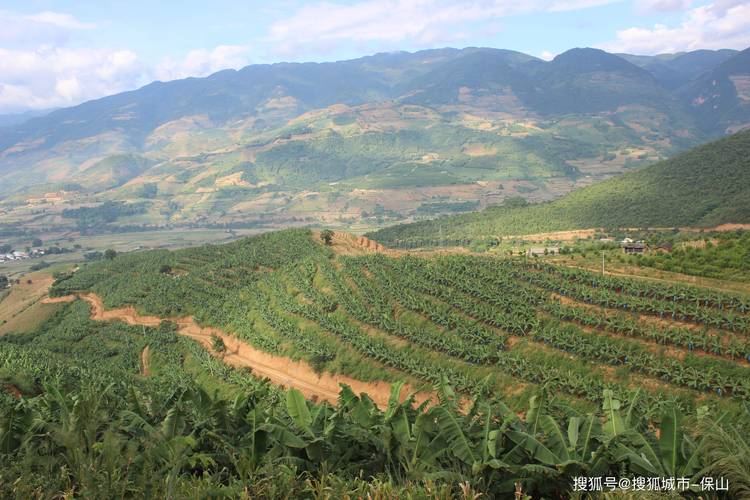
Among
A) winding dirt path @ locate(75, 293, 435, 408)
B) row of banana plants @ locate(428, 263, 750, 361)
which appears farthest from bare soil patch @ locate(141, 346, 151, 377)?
row of banana plants @ locate(428, 263, 750, 361)

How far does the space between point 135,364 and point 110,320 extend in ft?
50.3

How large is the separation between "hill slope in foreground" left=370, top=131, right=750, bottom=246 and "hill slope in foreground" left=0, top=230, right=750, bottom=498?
41.2 meters

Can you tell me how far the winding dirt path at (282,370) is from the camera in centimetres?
3772

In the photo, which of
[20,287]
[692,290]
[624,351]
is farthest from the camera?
[20,287]

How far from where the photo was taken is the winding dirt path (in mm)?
37719

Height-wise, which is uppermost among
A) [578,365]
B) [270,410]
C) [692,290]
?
[270,410]

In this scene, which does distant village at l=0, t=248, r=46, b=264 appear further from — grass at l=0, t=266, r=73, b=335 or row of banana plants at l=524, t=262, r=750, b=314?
row of banana plants at l=524, t=262, r=750, b=314

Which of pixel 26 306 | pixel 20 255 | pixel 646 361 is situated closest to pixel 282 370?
pixel 646 361

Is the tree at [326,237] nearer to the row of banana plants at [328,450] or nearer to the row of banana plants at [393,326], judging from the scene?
the row of banana plants at [393,326]

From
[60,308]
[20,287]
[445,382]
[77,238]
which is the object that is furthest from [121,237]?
[445,382]

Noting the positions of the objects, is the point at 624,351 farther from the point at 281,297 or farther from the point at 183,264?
the point at 183,264

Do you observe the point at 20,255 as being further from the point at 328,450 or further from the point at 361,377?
the point at 328,450

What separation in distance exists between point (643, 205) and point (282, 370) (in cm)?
8291

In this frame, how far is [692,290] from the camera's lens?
35.5m
